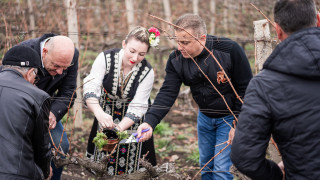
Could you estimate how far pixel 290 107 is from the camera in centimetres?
163

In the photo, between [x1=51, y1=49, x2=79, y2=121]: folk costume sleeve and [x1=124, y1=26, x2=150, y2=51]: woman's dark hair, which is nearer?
[x1=124, y1=26, x2=150, y2=51]: woman's dark hair

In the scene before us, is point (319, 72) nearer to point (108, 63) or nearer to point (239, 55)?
point (239, 55)

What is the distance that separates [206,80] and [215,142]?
74 cm

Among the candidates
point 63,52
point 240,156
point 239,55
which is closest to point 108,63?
point 63,52

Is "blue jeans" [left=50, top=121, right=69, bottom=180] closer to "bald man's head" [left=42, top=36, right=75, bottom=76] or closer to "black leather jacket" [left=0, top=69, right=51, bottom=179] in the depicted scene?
"bald man's head" [left=42, top=36, right=75, bottom=76]

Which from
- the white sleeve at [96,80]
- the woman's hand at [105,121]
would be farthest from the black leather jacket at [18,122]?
the white sleeve at [96,80]

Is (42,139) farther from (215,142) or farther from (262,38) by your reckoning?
(262,38)

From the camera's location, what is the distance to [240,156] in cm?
174

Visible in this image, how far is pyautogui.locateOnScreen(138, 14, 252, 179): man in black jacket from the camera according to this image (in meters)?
2.94

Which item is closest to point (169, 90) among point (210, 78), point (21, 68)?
point (210, 78)

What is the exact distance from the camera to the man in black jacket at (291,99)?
1.62 meters

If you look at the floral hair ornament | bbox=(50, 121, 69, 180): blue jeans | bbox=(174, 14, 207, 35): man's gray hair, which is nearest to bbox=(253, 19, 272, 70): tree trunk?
bbox=(174, 14, 207, 35): man's gray hair

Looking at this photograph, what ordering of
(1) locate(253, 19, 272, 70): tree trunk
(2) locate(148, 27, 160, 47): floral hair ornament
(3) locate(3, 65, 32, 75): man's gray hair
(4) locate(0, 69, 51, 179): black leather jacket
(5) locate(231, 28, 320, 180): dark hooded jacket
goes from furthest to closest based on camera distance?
(2) locate(148, 27, 160, 47): floral hair ornament < (1) locate(253, 19, 272, 70): tree trunk < (3) locate(3, 65, 32, 75): man's gray hair < (4) locate(0, 69, 51, 179): black leather jacket < (5) locate(231, 28, 320, 180): dark hooded jacket

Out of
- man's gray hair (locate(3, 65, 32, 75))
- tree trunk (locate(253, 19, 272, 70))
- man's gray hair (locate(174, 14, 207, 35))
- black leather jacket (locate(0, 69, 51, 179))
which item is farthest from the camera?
tree trunk (locate(253, 19, 272, 70))
